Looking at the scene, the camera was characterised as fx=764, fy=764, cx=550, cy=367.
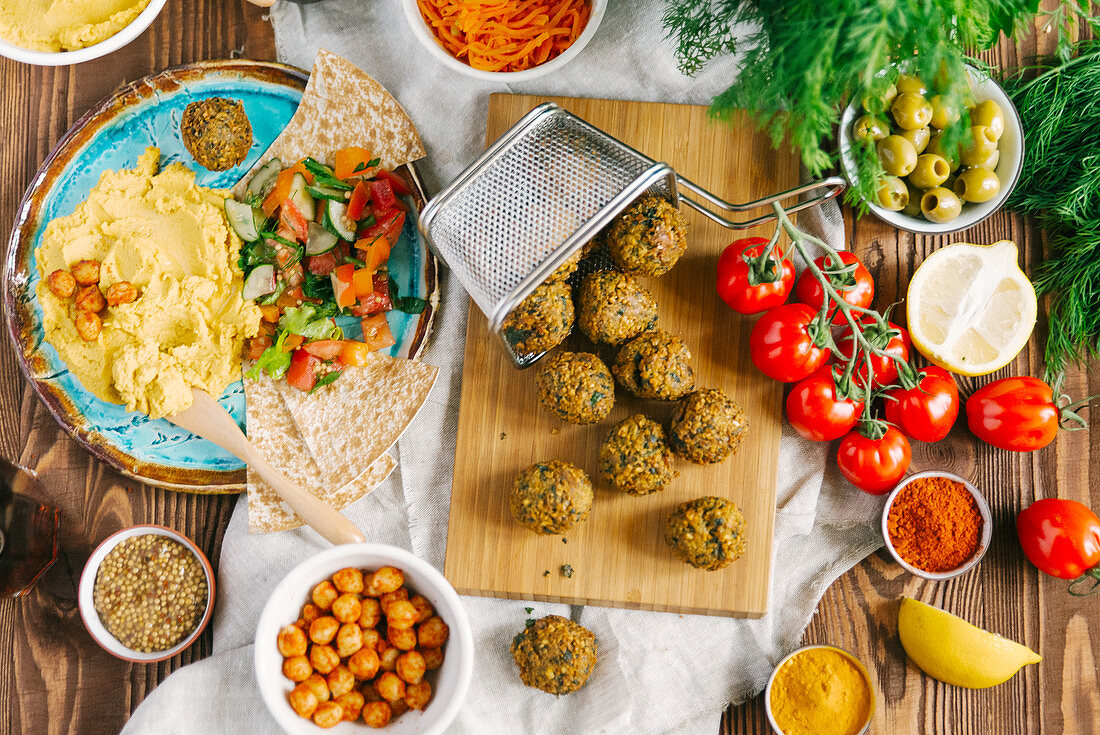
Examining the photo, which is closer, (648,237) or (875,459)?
(648,237)

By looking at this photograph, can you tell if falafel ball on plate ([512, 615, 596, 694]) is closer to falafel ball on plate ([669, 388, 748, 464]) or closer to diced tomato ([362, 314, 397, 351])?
falafel ball on plate ([669, 388, 748, 464])

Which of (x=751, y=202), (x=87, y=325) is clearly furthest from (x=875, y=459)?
(x=87, y=325)

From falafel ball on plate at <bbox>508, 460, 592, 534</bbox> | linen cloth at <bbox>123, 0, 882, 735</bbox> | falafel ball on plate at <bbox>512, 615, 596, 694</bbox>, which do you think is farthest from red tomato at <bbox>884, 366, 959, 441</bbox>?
falafel ball on plate at <bbox>512, 615, 596, 694</bbox>

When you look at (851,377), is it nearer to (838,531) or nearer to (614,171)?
(838,531)

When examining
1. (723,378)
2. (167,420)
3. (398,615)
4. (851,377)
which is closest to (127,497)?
(167,420)

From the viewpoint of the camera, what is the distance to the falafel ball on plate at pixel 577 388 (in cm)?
250

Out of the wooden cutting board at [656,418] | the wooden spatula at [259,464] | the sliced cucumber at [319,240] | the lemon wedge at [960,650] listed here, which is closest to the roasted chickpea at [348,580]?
the wooden spatula at [259,464]

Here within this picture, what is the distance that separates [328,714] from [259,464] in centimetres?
88

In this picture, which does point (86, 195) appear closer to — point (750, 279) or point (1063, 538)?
point (750, 279)

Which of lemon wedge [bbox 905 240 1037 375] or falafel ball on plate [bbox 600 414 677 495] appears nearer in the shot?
falafel ball on plate [bbox 600 414 677 495]

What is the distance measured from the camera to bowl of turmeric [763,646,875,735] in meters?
2.74

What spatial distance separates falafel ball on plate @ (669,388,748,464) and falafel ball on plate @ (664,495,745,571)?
0.51 feet

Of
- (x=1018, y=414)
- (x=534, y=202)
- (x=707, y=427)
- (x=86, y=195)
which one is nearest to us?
(x=534, y=202)

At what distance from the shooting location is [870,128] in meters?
2.58
